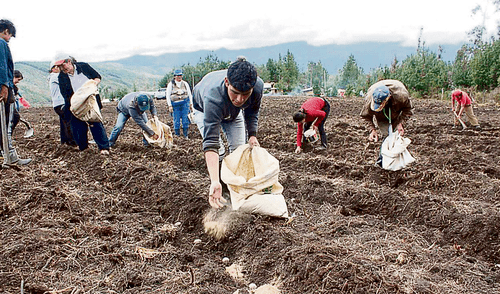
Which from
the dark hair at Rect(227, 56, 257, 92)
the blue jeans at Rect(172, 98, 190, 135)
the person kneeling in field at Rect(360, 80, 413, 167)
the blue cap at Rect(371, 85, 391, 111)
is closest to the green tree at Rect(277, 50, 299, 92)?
the blue jeans at Rect(172, 98, 190, 135)

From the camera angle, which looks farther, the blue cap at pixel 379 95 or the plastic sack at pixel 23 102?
the plastic sack at pixel 23 102

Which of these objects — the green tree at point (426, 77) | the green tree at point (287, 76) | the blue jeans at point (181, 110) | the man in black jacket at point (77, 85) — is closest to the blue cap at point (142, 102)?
the man in black jacket at point (77, 85)

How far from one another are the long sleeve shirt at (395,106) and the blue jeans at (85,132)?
3970 millimetres

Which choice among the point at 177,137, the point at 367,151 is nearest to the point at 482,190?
the point at 367,151

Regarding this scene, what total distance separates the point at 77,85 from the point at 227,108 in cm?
366

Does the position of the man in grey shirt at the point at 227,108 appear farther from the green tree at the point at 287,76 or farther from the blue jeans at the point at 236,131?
the green tree at the point at 287,76

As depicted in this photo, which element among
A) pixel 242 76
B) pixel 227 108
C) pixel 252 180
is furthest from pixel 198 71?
pixel 242 76

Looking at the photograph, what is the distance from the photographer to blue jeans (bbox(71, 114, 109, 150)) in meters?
5.77

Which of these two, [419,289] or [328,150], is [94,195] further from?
[328,150]

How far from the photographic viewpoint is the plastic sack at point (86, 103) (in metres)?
5.38

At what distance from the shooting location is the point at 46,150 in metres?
6.54

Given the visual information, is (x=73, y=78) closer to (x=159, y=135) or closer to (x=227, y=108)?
(x=159, y=135)

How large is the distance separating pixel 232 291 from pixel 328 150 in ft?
15.3

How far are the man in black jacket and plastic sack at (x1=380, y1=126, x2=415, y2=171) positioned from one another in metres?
4.20
